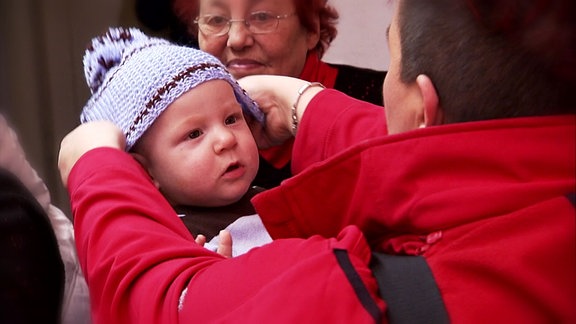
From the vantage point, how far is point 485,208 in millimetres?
594

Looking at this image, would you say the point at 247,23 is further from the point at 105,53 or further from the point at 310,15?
the point at 105,53

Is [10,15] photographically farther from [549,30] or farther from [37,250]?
[549,30]

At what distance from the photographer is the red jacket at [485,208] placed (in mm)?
578

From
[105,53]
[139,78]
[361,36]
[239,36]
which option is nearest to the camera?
[139,78]

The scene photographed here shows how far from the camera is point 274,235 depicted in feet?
2.47

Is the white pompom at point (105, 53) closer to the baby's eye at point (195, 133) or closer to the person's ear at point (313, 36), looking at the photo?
the baby's eye at point (195, 133)

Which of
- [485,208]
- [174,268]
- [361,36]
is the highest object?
[485,208]

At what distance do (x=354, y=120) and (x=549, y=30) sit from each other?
21.7 inches

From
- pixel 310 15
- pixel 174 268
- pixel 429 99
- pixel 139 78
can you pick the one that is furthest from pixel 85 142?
pixel 310 15

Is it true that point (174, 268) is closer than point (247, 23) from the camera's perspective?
Yes

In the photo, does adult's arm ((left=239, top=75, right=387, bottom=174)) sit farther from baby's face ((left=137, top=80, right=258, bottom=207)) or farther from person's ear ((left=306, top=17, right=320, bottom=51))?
person's ear ((left=306, top=17, right=320, bottom=51))

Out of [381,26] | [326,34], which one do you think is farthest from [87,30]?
[381,26]

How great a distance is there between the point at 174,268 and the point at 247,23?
1011 mm

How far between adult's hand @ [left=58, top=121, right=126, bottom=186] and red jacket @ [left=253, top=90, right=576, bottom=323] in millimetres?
382
